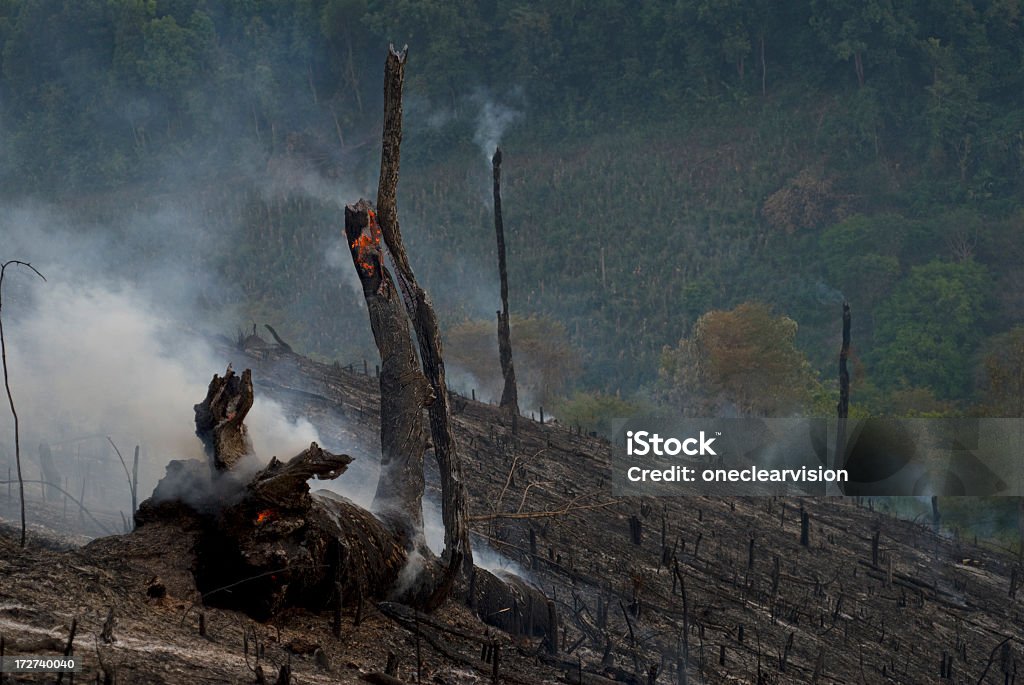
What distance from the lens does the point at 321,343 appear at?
73.2m

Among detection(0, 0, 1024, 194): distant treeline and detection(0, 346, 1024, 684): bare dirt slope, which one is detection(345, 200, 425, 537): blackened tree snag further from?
detection(0, 0, 1024, 194): distant treeline

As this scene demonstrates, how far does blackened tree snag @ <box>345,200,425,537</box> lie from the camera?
13586mm

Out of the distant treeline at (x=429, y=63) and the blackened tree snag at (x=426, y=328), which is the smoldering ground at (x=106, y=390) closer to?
the blackened tree snag at (x=426, y=328)

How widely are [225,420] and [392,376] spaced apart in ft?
11.1

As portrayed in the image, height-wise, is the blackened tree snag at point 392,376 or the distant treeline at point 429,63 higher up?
the distant treeline at point 429,63

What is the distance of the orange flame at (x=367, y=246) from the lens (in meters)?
14.2

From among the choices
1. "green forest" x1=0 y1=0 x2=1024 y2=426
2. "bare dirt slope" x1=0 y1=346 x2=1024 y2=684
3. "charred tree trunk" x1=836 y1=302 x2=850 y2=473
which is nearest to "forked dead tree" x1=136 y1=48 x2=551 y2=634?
"bare dirt slope" x1=0 y1=346 x2=1024 y2=684

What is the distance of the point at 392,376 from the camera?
14086mm

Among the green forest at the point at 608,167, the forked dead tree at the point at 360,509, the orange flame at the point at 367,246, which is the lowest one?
the forked dead tree at the point at 360,509

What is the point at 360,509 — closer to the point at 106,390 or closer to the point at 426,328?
the point at 426,328

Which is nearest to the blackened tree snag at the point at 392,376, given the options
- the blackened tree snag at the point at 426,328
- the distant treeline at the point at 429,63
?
the blackened tree snag at the point at 426,328

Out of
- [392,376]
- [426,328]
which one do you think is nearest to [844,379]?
[426,328]

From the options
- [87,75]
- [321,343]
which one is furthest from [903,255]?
[87,75]

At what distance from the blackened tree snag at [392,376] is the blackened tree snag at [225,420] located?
2621mm
